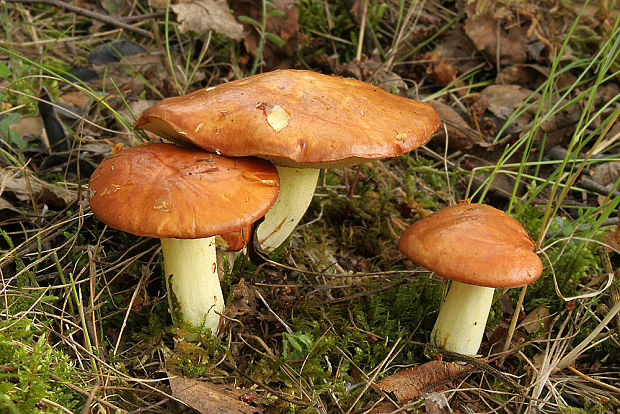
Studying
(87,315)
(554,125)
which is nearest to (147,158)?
(87,315)

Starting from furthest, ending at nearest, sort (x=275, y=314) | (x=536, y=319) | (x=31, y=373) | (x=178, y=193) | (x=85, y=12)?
(x=85, y=12) → (x=536, y=319) → (x=275, y=314) → (x=178, y=193) → (x=31, y=373)

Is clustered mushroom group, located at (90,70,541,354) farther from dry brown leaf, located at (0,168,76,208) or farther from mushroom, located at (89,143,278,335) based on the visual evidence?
dry brown leaf, located at (0,168,76,208)

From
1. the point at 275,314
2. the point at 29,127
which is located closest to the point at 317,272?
the point at 275,314

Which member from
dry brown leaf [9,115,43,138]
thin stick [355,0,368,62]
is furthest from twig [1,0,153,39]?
thin stick [355,0,368,62]

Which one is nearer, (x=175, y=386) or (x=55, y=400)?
(x=55, y=400)

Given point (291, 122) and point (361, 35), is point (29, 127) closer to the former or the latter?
point (291, 122)

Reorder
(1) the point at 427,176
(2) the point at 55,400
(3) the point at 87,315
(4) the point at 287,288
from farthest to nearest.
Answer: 1. (1) the point at 427,176
2. (4) the point at 287,288
3. (3) the point at 87,315
4. (2) the point at 55,400

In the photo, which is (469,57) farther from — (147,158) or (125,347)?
(125,347)

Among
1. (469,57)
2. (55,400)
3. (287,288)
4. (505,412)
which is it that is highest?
(469,57)
